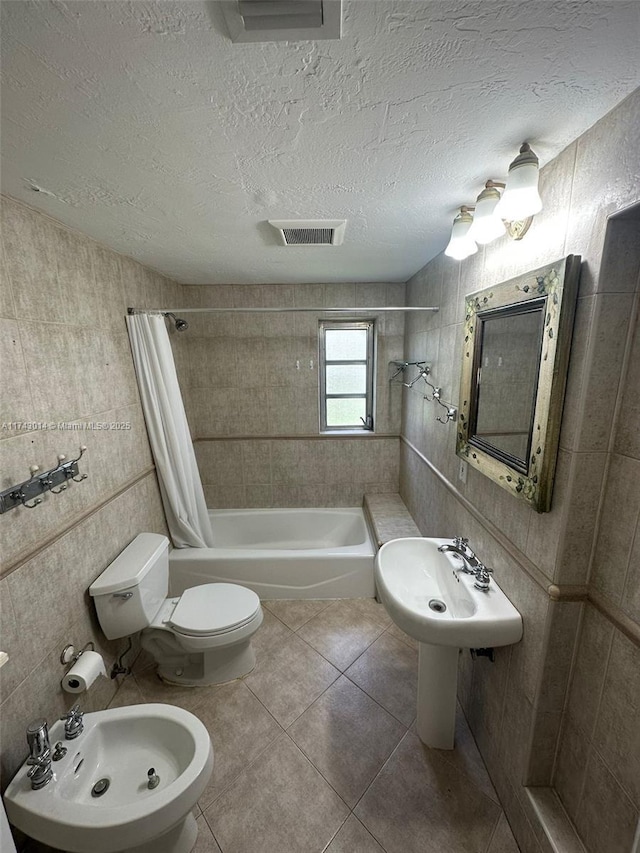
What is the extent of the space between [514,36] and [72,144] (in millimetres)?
1059

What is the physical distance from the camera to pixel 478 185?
116 cm

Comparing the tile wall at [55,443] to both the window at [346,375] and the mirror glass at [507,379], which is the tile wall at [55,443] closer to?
the window at [346,375]

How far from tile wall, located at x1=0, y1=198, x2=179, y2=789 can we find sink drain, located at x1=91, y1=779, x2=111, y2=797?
269 mm

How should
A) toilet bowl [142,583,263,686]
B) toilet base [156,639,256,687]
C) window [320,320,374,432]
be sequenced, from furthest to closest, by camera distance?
window [320,320,374,432]
toilet base [156,639,256,687]
toilet bowl [142,583,263,686]

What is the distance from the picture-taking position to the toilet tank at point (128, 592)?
4.94 ft

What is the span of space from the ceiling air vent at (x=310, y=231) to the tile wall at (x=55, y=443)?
0.93 meters

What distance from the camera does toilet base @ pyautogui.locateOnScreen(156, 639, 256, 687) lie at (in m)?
1.77

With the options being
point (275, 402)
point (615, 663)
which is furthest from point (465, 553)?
point (275, 402)

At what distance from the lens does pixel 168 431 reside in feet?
6.98

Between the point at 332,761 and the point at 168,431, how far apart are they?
6.12 ft

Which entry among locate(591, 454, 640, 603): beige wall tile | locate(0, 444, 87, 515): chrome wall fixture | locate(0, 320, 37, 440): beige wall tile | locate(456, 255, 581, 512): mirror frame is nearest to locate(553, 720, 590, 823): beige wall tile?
locate(591, 454, 640, 603): beige wall tile

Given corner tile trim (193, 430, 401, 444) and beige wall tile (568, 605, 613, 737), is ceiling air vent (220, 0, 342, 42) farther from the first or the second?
corner tile trim (193, 430, 401, 444)

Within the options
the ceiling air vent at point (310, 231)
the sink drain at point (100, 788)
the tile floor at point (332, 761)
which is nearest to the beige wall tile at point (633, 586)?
the tile floor at point (332, 761)

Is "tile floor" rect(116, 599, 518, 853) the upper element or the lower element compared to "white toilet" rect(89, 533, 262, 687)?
lower
